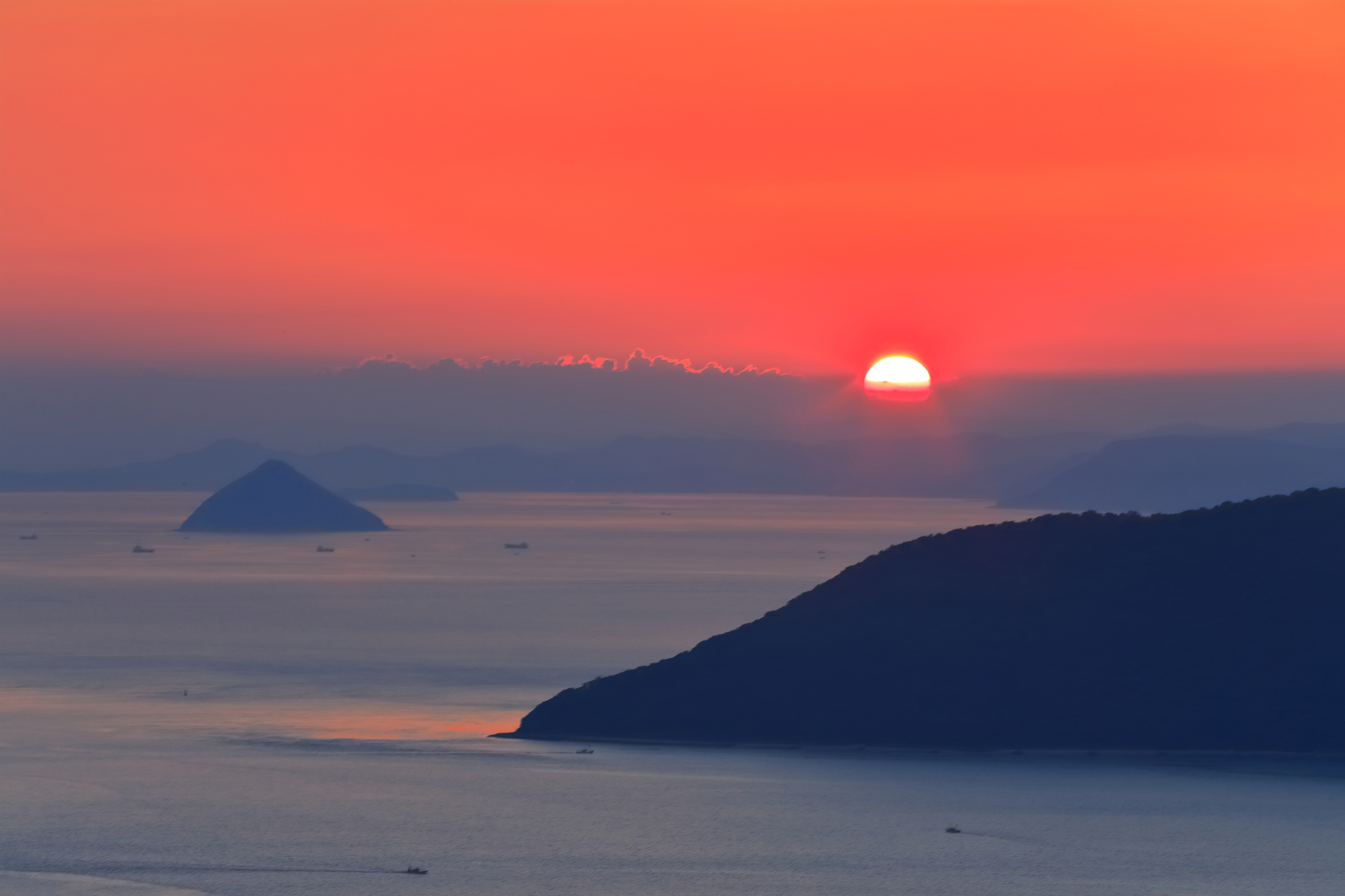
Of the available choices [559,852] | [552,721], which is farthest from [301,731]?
[559,852]

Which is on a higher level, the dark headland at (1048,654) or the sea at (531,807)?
the dark headland at (1048,654)

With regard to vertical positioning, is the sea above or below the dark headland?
below

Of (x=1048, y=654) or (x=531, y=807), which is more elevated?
(x=1048, y=654)

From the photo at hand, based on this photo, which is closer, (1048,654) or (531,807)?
(531,807)

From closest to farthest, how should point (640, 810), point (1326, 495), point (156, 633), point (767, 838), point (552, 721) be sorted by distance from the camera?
1. point (767, 838)
2. point (640, 810)
3. point (552, 721)
4. point (1326, 495)
5. point (156, 633)

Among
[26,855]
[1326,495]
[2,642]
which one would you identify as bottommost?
[26,855]

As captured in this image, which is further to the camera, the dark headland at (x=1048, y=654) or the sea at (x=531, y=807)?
the dark headland at (x=1048, y=654)

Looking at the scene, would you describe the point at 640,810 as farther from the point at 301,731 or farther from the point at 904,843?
the point at 301,731

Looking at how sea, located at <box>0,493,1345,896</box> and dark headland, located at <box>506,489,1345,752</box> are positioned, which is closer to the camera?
sea, located at <box>0,493,1345,896</box>
